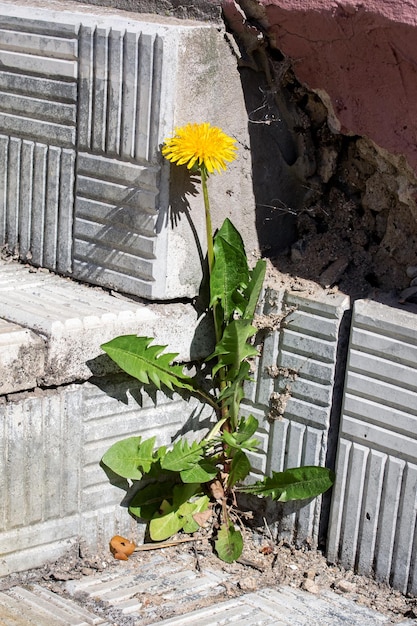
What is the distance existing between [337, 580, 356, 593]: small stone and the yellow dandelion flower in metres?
1.50

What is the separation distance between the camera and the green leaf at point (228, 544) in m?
3.93

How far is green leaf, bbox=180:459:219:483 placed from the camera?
3801 millimetres

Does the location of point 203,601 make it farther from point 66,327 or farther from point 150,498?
point 66,327

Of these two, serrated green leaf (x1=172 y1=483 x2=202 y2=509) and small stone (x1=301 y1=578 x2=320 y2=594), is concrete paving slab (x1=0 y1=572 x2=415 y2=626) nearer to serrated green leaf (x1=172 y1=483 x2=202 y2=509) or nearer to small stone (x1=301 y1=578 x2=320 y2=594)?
small stone (x1=301 y1=578 x2=320 y2=594)

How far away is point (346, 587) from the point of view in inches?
149

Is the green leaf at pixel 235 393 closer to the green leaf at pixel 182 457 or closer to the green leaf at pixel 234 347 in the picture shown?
the green leaf at pixel 234 347

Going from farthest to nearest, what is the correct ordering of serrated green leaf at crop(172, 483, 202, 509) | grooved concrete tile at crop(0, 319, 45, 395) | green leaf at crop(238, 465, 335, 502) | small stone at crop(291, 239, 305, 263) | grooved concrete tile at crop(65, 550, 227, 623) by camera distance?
small stone at crop(291, 239, 305, 263) → serrated green leaf at crop(172, 483, 202, 509) → green leaf at crop(238, 465, 335, 502) → grooved concrete tile at crop(65, 550, 227, 623) → grooved concrete tile at crop(0, 319, 45, 395)

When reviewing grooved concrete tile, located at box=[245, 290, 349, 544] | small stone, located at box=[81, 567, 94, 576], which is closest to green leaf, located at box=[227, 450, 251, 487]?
grooved concrete tile, located at box=[245, 290, 349, 544]

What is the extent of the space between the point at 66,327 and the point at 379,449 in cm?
115

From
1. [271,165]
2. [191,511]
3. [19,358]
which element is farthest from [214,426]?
[271,165]

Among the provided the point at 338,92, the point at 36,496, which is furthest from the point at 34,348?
the point at 338,92

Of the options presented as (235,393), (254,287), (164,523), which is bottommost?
(164,523)

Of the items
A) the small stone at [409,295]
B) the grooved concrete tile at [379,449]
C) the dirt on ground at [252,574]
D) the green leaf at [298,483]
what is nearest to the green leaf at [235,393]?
the green leaf at [298,483]

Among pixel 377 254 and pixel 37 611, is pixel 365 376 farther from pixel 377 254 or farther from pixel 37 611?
pixel 37 611
